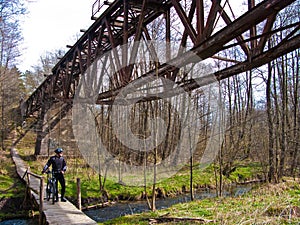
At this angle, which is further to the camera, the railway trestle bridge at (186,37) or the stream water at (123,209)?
the stream water at (123,209)

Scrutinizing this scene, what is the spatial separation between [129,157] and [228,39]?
43.2 ft

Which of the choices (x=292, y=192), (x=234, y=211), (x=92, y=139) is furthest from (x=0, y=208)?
(x=292, y=192)

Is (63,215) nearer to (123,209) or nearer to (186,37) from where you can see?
(123,209)

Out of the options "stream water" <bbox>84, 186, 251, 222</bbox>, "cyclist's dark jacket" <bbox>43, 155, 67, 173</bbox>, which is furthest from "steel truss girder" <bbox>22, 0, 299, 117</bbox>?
"stream water" <bbox>84, 186, 251, 222</bbox>

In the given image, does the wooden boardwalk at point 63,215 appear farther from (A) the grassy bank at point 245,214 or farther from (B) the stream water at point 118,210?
(B) the stream water at point 118,210

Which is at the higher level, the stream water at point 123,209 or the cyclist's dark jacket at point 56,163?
the cyclist's dark jacket at point 56,163

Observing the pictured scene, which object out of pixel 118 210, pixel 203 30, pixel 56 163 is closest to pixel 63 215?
pixel 56 163

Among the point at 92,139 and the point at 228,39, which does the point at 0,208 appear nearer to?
the point at 92,139

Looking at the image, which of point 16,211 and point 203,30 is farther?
point 16,211

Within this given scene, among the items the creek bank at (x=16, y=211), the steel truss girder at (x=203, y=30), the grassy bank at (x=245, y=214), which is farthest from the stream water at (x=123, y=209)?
the steel truss girder at (x=203, y=30)

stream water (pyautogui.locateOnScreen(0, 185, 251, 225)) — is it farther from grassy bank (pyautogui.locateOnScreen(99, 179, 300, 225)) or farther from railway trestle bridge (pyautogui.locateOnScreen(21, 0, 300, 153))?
railway trestle bridge (pyautogui.locateOnScreen(21, 0, 300, 153))

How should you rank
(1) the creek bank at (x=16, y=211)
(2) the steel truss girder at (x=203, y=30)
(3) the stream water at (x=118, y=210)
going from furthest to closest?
(1) the creek bank at (x=16, y=211) < (3) the stream water at (x=118, y=210) < (2) the steel truss girder at (x=203, y=30)

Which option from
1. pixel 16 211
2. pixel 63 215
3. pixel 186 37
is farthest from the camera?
pixel 16 211

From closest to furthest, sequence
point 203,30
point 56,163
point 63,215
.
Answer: point 203,30, point 63,215, point 56,163
